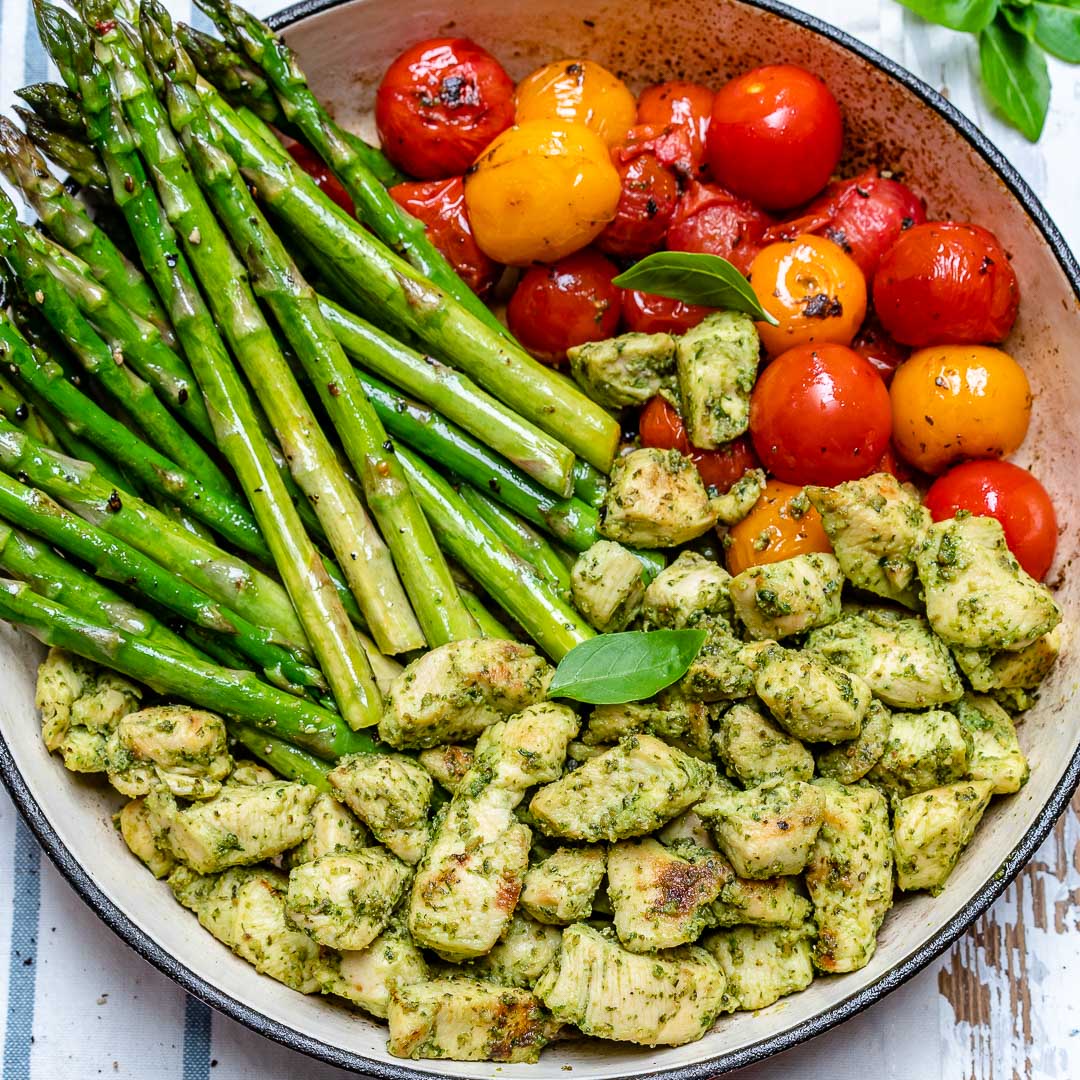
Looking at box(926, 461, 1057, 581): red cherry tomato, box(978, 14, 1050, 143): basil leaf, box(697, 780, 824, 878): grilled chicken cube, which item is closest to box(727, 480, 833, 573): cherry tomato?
box(926, 461, 1057, 581): red cherry tomato

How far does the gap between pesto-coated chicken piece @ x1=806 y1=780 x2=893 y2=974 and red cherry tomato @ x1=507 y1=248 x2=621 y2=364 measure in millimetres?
1275

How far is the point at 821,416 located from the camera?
2641 mm

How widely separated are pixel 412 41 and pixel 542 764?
1.90m

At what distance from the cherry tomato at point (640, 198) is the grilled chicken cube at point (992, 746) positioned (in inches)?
54.8

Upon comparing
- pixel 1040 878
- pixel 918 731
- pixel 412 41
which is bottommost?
pixel 1040 878

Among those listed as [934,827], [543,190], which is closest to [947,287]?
[543,190]

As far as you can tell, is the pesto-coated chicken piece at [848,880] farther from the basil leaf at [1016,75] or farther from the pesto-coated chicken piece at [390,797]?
the basil leaf at [1016,75]

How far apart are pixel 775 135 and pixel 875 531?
40.0 inches

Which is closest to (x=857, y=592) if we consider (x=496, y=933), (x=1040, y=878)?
(x=1040, y=878)

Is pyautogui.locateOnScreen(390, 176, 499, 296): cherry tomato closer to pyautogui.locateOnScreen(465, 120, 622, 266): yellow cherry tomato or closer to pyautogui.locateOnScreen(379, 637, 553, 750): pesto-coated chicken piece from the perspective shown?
pyautogui.locateOnScreen(465, 120, 622, 266): yellow cherry tomato

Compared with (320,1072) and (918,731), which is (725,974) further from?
(320,1072)

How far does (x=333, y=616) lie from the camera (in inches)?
102

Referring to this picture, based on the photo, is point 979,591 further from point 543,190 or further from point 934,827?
point 543,190

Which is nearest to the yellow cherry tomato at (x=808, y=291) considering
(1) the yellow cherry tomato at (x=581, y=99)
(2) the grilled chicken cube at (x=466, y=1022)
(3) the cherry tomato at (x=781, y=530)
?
(3) the cherry tomato at (x=781, y=530)
